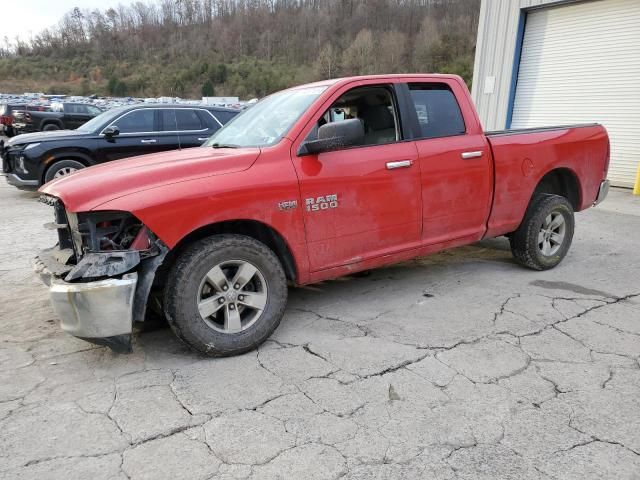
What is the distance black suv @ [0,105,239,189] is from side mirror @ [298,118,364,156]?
20.7 feet

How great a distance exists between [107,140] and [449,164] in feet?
22.7

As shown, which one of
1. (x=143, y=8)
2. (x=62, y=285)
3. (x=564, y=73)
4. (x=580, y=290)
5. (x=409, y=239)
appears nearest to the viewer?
(x=62, y=285)

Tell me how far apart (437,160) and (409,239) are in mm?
703

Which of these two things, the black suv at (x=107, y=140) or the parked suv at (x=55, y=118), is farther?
the parked suv at (x=55, y=118)

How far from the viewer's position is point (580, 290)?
4.55 meters

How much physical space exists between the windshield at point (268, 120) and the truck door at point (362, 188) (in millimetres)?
205

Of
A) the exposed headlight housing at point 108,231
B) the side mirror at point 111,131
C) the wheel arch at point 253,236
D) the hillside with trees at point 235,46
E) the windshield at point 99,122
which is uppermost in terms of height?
the hillside with trees at point 235,46

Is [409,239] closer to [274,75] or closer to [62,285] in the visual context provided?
[62,285]

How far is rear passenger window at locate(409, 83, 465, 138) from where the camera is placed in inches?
165

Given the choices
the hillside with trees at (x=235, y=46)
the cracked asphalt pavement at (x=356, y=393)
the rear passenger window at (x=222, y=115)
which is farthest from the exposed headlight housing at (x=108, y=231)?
the hillside with trees at (x=235, y=46)

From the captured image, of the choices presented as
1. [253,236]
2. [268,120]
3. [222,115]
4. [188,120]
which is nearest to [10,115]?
[188,120]

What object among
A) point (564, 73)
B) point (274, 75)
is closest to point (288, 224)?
point (564, 73)

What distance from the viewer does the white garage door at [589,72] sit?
1044 centimetres

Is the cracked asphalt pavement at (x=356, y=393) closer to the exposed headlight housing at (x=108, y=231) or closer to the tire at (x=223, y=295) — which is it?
the tire at (x=223, y=295)
